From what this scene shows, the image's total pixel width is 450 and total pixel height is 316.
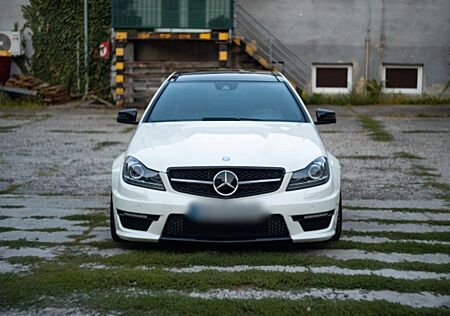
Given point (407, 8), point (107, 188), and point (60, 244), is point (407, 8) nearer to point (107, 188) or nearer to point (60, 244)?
point (107, 188)

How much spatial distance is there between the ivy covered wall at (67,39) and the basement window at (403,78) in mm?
8146

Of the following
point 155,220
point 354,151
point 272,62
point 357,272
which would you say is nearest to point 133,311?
point 155,220

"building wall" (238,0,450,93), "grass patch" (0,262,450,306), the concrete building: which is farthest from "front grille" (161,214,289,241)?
"building wall" (238,0,450,93)

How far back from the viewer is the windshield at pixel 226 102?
A: 7242 millimetres

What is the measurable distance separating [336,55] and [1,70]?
9.71 meters

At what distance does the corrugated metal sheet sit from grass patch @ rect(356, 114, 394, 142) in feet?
14.8

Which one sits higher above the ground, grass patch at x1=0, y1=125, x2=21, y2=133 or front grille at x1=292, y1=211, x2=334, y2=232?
front grille at x1=292, y1=211, x2=334, y2=232

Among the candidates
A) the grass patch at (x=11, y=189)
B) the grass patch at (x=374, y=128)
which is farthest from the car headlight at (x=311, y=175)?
the grass patch at (x=374, y=128)

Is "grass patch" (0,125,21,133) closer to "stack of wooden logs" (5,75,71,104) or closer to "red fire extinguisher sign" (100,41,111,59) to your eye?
"stack of wooden logs" (5,75,71,104)

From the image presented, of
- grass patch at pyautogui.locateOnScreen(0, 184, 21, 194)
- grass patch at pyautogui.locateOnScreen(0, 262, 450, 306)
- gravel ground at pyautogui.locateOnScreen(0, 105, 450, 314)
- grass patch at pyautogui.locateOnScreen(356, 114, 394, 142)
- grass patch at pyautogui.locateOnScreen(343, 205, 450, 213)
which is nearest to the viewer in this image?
gravel ground at pyautogui.locateOnScreen(0, 105, 450, 314)

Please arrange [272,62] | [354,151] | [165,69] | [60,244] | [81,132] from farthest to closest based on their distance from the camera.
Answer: [272,62] → [165,69] → [81,132] → [354,151] → [60,244]

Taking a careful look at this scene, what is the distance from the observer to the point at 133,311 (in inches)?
187

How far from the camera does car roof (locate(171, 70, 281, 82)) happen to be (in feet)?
26.1

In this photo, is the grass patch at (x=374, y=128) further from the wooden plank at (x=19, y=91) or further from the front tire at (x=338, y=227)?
the wooden plank at (x=19, y=91)
